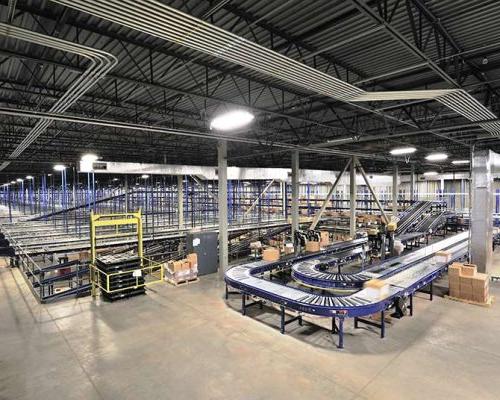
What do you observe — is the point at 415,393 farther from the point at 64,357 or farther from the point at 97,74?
the point at 97,74

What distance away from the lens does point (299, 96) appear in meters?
7.91

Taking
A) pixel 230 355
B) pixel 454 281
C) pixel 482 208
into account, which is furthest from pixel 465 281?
pixel 230 355

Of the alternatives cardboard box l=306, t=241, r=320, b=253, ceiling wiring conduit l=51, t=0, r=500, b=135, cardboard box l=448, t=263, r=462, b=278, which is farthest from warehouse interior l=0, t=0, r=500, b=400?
cardboard box l=306, t=241, r=320, b=253

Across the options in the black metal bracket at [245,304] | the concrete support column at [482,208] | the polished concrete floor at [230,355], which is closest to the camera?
the polished concrete floor at [230,355]

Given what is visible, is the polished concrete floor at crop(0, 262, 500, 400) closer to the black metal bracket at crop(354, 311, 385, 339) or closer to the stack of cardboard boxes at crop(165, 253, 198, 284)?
the black metal bracket at crop(354, 311, 385, 339)

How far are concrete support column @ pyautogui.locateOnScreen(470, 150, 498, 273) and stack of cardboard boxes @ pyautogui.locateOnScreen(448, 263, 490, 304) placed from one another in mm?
2194

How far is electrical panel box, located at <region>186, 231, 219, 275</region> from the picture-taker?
11305 mm

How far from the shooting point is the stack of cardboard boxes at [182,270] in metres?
10.2

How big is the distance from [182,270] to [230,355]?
197 inches

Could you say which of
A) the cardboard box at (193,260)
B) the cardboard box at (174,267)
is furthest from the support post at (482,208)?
the cardboard box at (174,267)

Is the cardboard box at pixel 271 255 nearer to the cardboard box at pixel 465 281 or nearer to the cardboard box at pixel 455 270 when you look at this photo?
the cardboard box at pixel 455 270

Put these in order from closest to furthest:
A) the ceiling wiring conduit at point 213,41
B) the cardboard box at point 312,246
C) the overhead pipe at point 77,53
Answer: the ceiling wiring conduit at point 213,41 < the overhead pipe at point 77,53 < the cardboard box at point 312,246

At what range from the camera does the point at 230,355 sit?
5684mm

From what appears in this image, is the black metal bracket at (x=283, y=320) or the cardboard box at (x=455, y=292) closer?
the black metal bracket at (x=283, y=320)
